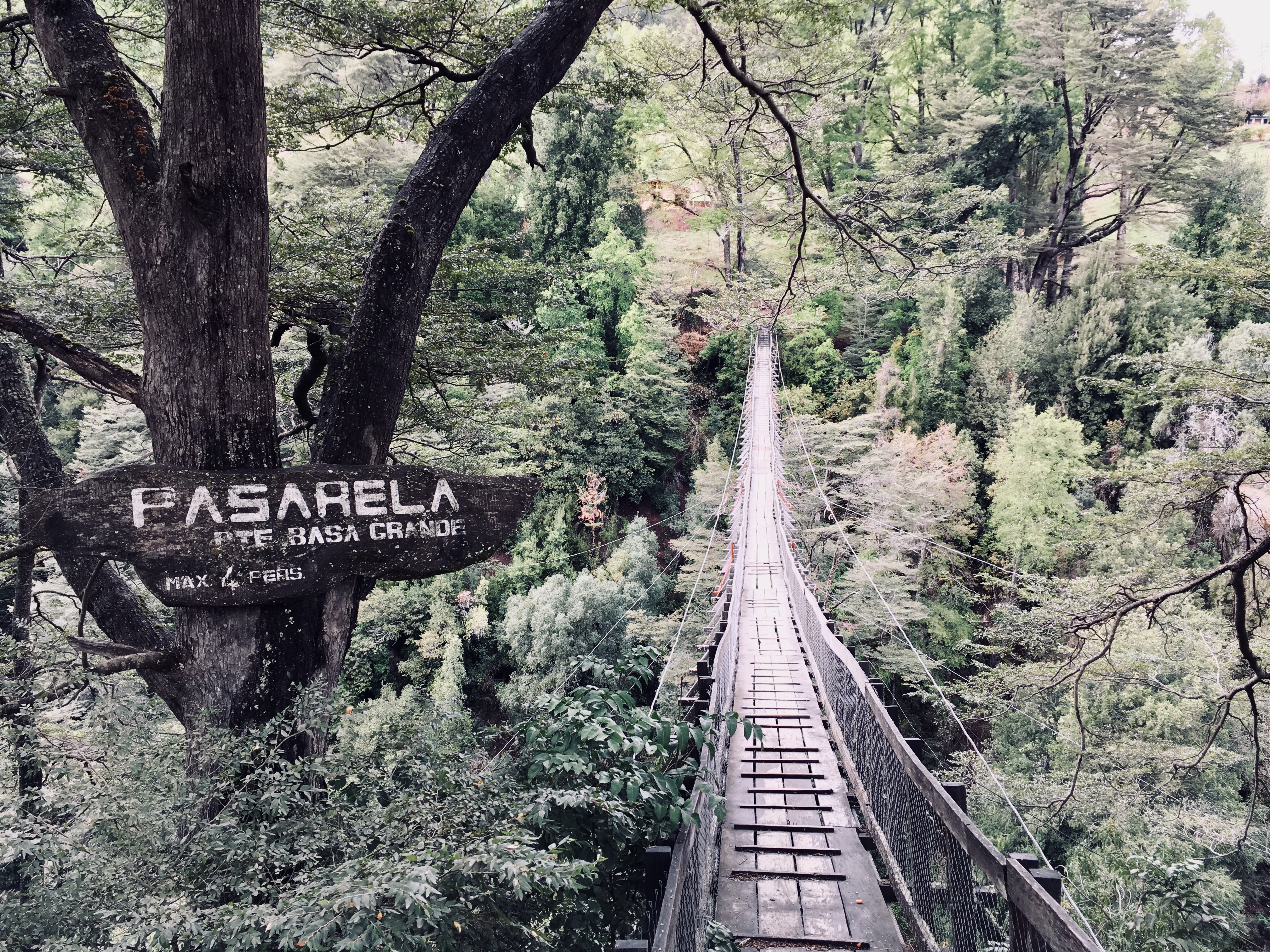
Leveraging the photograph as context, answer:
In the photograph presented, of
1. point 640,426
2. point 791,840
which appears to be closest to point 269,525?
point 791,840

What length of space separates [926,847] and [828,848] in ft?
3.18

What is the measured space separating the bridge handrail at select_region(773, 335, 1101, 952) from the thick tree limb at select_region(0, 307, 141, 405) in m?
2.72

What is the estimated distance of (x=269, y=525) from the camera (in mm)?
1733

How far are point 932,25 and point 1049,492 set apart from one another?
17.5 metres

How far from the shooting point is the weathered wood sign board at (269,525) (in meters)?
1.60

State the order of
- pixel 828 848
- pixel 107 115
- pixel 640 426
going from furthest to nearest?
1. pixel 640 426
2. pixel 828 848
3. pixel 107 115

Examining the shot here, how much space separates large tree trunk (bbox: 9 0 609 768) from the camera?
1.74 m

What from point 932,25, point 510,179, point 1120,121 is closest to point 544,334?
point 510,179

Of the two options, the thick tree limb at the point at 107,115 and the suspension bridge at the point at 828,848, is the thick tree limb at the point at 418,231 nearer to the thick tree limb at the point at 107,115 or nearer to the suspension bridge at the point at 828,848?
the thick tree limb at the point at 107,115

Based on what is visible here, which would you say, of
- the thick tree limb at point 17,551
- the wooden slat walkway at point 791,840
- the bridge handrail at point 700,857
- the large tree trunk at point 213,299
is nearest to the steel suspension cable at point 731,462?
the wooden slat walkway at point 791,840

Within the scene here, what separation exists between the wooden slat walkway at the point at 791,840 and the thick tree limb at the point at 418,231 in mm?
2354

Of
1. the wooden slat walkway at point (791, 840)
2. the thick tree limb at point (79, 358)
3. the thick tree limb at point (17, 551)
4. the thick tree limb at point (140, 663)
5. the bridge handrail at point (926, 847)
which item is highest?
the thick tree limb at point (79, 358)

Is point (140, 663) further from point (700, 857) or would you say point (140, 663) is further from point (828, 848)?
point (828, 848)

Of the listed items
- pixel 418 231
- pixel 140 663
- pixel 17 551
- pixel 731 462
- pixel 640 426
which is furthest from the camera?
pixel 640 426
